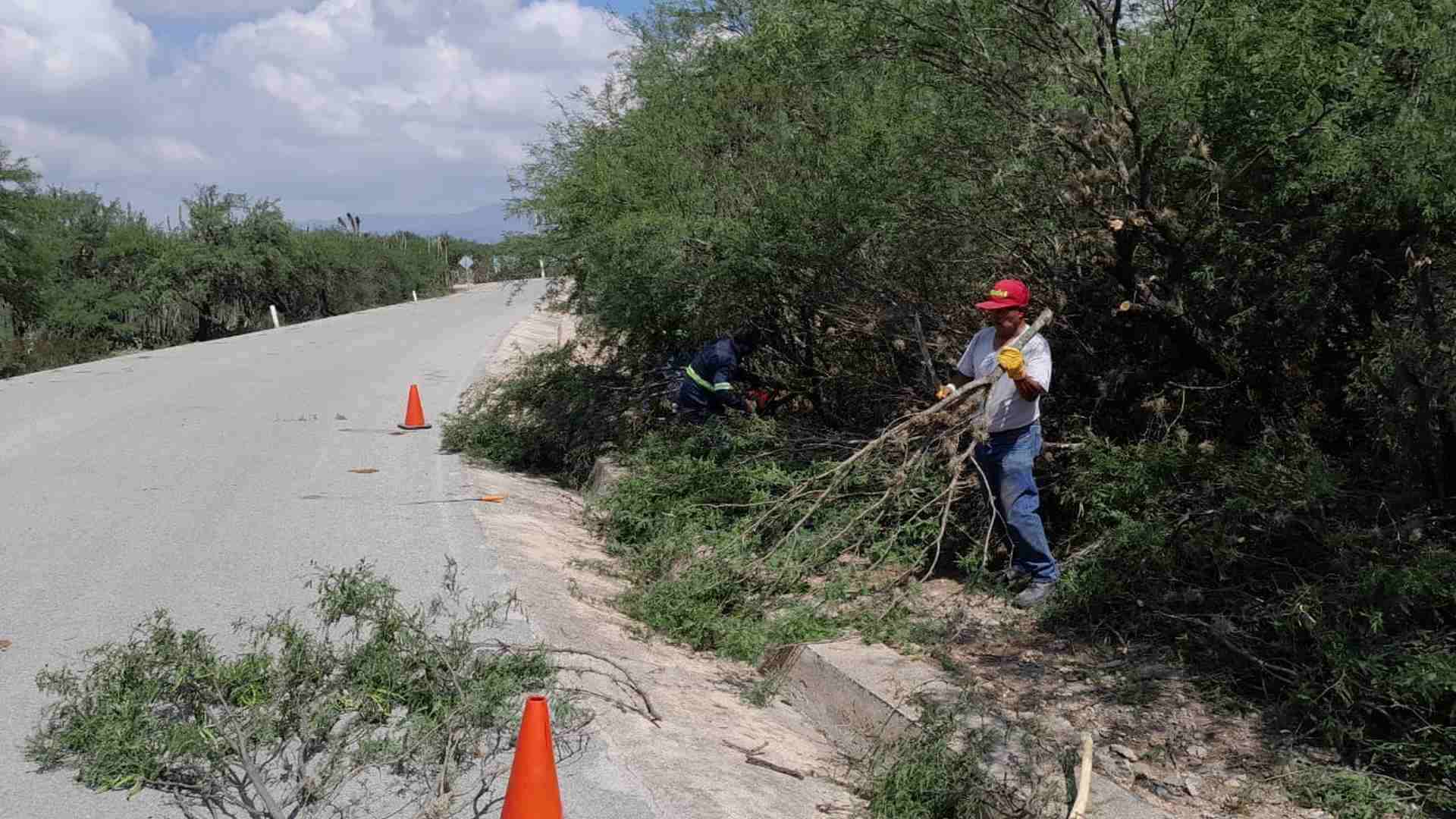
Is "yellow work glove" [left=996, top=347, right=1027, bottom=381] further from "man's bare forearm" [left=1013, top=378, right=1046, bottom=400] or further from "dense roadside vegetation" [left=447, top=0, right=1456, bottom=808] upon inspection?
"dense roadside vegetation" [left=447, top=0, right=1456, bottom=808]

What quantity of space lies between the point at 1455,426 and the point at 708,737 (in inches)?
141

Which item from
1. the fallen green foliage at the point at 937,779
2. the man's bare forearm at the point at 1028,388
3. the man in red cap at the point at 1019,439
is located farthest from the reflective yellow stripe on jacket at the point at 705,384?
the fallen green foliage at the point at 937,779

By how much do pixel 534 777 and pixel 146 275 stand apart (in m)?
27.9

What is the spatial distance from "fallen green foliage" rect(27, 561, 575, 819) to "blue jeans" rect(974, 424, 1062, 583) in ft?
8.44

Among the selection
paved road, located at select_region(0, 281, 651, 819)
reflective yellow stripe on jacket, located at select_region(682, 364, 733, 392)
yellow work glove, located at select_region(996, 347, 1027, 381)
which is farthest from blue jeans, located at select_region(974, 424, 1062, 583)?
reflective yellow stripe on jacket, located at select_region(682, 364, 733, 392)

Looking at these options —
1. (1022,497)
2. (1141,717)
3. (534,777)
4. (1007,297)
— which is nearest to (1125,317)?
(1007,297)

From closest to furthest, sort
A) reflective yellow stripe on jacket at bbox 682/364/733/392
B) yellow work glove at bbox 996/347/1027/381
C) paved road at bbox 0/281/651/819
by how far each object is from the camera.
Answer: paved road at bbox 0/281/651/819 < yellow work glove at bbox 996/347/1027/381 < reflective yellow stripe on jacket at bbox 682/364/733/392

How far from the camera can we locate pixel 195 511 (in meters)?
8.57

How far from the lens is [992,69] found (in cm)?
707

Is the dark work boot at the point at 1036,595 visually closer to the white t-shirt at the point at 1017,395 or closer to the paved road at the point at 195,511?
the white t-shirt at the point at 1017,395

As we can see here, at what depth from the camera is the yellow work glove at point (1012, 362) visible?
233 inches

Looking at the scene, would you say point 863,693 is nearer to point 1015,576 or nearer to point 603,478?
point 1015,576

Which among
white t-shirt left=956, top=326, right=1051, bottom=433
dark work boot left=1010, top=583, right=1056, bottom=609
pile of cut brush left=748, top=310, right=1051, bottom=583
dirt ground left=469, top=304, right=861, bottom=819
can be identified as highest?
white t-shirt left=956, top=326, right=1051, bottom=433

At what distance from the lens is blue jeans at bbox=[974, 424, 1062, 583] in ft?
20.2
